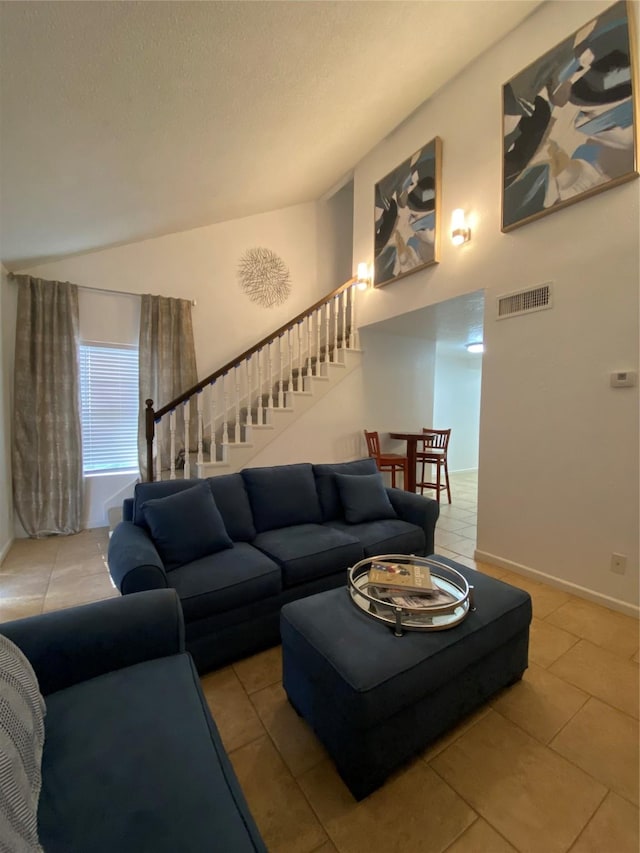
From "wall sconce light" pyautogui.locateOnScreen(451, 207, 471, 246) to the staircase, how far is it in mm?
1609

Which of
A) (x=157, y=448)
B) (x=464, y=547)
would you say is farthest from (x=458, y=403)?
(x=157, y=448)

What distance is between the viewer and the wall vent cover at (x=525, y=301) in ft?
8.49

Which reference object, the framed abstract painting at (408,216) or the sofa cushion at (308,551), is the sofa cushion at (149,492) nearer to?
the sofa cushion at (308,551)

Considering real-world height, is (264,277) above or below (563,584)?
above

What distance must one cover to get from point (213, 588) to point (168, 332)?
330 cm

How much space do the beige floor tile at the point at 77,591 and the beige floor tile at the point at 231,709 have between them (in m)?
1.13

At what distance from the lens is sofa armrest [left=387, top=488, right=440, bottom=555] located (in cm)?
260

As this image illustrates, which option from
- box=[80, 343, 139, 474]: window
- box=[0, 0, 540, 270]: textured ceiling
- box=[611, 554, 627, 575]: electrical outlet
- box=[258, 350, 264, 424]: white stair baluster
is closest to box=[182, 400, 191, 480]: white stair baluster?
box=[258, 350, 264, 424]: white stair baluster

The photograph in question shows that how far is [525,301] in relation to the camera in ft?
8.89

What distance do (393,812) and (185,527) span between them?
1.43 m

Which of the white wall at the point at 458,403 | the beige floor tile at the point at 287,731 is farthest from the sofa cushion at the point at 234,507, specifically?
the white wall at the point at 458,403

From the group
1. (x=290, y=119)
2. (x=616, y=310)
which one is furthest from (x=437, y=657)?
(x=290, y=119)

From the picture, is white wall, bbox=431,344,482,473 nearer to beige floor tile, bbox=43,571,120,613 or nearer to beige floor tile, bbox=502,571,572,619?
beige floor tile, bbox=502,571,572,619

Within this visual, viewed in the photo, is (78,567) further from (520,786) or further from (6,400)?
(520,786)
